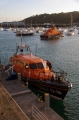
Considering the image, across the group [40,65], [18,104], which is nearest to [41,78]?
[40,65]

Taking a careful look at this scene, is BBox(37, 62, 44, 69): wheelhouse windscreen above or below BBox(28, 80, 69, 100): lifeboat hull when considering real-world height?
above

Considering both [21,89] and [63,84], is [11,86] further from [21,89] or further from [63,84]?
[63,84]

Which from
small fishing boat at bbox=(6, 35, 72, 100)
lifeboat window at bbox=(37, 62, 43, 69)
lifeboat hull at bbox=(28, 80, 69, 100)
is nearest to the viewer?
lifeboat hull at bbox=(28, 80, 69, 100)

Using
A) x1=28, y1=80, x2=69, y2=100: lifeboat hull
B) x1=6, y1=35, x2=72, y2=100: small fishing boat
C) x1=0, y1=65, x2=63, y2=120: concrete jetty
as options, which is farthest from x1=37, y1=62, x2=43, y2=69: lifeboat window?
x1=0, y1=65, x2=63, y2=120: concrete jetty

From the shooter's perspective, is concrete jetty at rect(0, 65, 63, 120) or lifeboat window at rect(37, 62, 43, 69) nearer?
concrete jetty at rect(0, 65, 63, 120)

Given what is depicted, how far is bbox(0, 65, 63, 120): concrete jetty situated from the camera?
1215 centimetres

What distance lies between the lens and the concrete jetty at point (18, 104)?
1215 cm

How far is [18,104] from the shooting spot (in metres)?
15.3

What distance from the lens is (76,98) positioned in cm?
1944

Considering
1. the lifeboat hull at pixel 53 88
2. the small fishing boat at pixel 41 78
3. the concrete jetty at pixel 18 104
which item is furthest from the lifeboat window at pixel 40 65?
the concrete jetty at pixel 18 104

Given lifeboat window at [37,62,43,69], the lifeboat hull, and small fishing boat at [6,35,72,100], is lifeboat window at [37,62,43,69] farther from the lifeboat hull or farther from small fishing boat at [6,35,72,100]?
the lifeboat hull

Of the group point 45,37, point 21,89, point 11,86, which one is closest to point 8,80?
point 11,86

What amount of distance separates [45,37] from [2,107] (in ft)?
243

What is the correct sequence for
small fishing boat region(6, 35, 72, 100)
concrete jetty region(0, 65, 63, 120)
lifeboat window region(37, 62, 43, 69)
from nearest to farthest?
1. concrete jetty region(0, 65, 63, 120)
2. small fishing boat region(6, 35, 72, 100)
3. lifeboat window region(37, 62, 43, 69)
